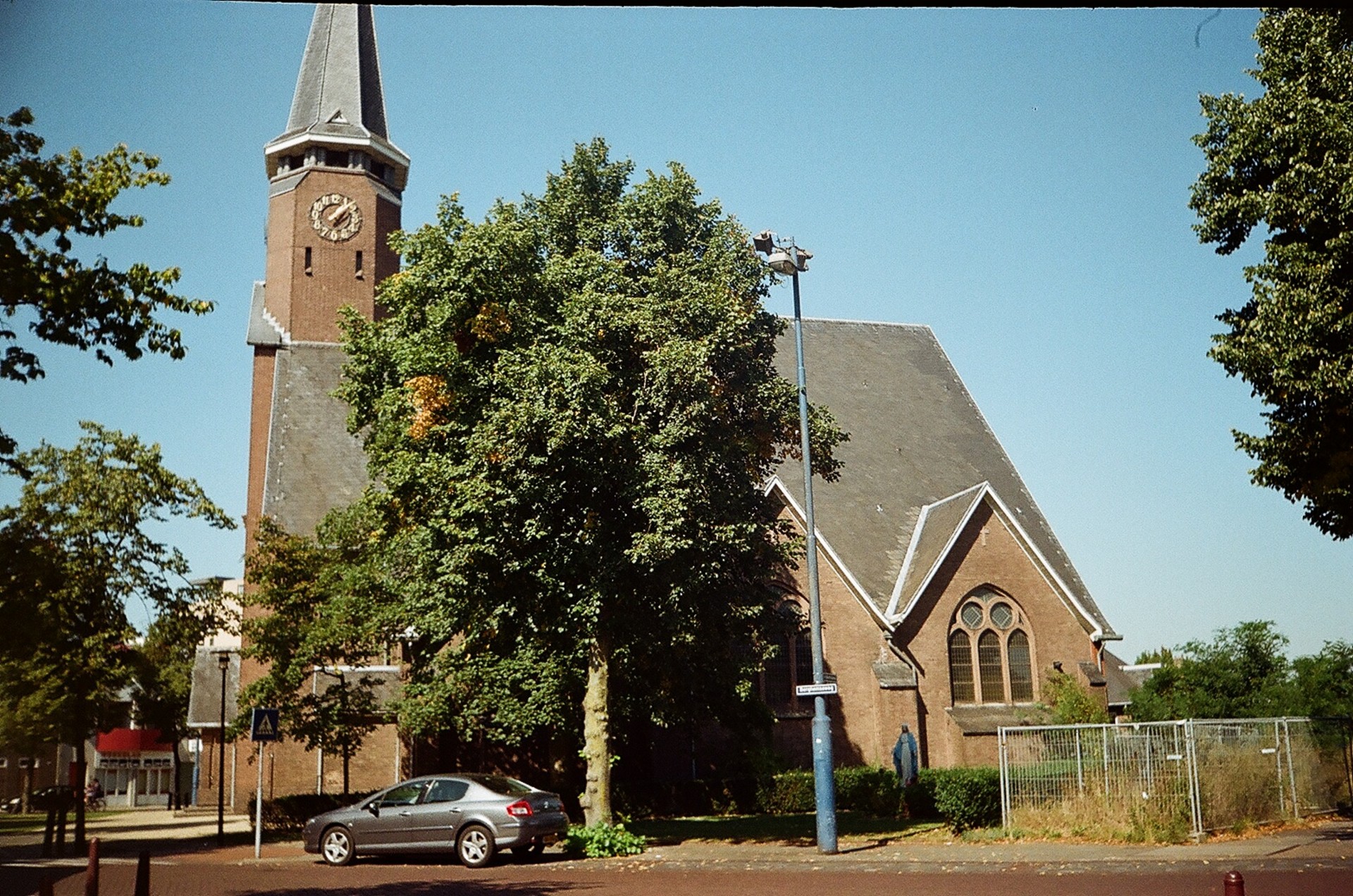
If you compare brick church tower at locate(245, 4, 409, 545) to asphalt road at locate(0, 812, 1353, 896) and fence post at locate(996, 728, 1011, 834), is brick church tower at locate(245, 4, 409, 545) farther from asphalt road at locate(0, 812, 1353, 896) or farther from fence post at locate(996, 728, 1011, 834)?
fence post at locate(996, 728, 1011, 834)

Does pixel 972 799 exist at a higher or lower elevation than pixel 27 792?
higher

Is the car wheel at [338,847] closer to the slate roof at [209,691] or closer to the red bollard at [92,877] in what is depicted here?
the red bollard at [92,877]

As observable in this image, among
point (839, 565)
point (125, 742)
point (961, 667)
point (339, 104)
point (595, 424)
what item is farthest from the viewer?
point (125, 742)

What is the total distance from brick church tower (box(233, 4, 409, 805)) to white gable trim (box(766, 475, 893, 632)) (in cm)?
1489

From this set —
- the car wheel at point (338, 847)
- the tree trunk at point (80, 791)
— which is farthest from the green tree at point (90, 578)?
the car wheel at point (338, 847)

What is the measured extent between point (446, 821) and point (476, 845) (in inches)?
29.0

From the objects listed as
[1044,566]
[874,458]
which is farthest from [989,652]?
[874,458]

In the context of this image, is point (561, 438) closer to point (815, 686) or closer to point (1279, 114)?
point (815, 686)

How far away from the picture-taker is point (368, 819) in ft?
67.7

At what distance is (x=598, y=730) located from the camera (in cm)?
2173

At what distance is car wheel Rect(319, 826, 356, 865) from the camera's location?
2066 cm

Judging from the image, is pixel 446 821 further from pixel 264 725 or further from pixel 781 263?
pixel 781 263

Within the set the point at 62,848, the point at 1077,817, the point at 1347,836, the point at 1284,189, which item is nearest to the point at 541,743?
the point at 62,848

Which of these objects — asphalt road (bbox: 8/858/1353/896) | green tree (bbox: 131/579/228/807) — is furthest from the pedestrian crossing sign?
green tree (bbox: 131/579/228/807)
